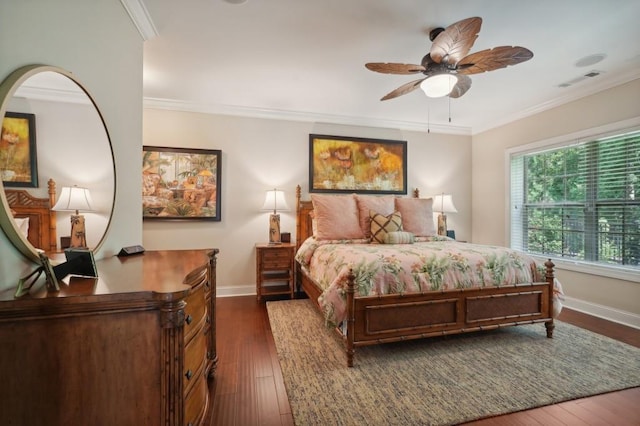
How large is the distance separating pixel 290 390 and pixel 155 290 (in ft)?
4.25

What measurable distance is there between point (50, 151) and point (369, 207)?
310 cm

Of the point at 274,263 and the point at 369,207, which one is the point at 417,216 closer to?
the point at 369,207

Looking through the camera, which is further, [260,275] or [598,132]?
[260,275]

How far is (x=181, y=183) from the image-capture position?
371 centimetres

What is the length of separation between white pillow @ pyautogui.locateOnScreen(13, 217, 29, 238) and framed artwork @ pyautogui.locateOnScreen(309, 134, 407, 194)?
328 centimetres

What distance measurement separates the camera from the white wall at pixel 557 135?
2.94m

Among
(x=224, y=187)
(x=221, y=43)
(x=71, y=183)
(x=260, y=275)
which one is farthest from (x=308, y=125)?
(x=71, y=183)

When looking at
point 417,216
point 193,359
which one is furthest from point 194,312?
point 417,216

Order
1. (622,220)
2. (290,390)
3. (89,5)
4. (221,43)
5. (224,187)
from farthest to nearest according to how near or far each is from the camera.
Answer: (224,187) < (622,220) < (221,43) < (290,390) < (89,5)

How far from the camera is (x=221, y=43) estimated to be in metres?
2.44

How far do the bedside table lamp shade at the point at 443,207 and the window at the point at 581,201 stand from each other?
2.96 ft

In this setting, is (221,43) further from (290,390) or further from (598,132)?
(598,132)

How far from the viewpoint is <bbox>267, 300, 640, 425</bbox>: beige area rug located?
5.39ft

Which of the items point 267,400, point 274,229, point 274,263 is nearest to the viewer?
point 267,400
